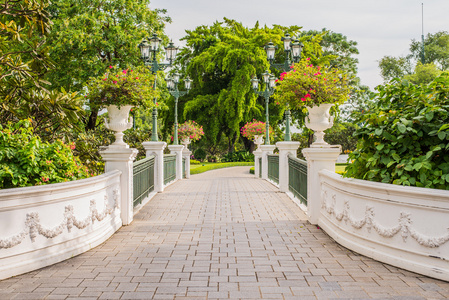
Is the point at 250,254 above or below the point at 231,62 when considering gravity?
below

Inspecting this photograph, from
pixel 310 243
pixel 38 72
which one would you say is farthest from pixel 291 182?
pixel 38 72

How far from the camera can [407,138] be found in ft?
17.3

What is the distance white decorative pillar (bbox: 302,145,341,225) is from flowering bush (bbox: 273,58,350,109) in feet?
3.71

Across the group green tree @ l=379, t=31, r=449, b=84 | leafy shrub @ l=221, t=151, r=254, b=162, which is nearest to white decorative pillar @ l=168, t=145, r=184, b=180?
leafy shrub @ l=221, t=151, r=254, b=162

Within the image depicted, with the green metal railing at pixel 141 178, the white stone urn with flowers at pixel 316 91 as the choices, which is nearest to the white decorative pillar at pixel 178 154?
the green metal railing at pixel 141 178

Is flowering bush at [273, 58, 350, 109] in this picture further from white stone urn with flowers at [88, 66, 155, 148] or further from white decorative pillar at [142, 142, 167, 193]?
white decorative pillar at [142, 142, 167, 193]

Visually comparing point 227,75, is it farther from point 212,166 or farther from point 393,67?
point 393,67

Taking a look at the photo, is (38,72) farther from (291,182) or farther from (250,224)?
(291,182)

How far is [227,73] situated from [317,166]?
28826 millimetres

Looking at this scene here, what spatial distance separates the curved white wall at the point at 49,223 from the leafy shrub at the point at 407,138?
4131 millimetres

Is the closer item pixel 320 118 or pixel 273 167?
pixel 320 118

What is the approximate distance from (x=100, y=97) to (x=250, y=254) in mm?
4927

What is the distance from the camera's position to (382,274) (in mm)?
4516

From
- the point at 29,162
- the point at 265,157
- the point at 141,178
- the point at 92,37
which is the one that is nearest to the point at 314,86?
the point at 141,178
